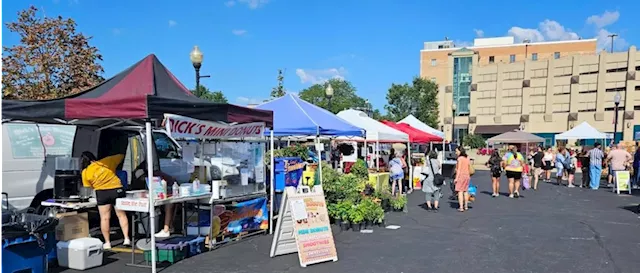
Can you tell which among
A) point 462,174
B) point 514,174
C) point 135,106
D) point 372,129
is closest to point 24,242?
point 135,106

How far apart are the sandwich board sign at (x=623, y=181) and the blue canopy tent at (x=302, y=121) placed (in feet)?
34.0

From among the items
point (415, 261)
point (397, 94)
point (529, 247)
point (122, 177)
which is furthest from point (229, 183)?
point (397, 94)

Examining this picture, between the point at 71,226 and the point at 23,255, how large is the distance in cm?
128

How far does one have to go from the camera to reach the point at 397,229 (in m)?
8.98

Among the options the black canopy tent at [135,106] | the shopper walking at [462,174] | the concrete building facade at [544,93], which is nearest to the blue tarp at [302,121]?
the shopper walking at [462,174]

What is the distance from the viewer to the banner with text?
20.0 feet

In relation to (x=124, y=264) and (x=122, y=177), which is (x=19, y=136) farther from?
(x=124, y=264)

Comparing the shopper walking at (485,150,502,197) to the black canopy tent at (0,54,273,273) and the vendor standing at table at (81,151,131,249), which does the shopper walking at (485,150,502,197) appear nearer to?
the black canopy tent at (0,54,273,273)

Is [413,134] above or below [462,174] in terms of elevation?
above

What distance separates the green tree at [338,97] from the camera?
73.5 meters

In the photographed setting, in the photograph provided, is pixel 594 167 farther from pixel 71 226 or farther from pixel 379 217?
pixel 71 226

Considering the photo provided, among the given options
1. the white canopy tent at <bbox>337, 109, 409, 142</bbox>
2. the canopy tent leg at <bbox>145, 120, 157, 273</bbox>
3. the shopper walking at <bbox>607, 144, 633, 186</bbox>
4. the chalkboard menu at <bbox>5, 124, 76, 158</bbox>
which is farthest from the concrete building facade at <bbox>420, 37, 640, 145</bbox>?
the canopy tent leg at <bbox>145, 120, 157, 273</bbox>

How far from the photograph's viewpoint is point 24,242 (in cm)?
513

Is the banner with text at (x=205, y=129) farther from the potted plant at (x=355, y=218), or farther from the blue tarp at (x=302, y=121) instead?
the potted plant at (x=355, y=218)
